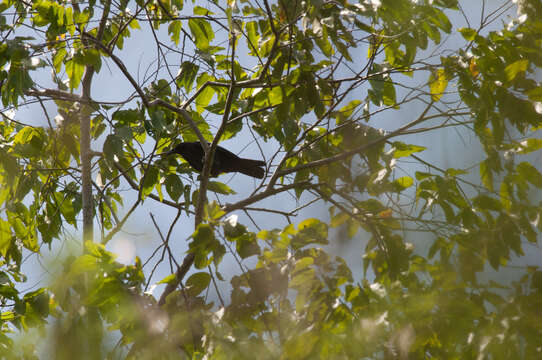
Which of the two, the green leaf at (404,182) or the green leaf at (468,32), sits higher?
the green leaf at (468,32)

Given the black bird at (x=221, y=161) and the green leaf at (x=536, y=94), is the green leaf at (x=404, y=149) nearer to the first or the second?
the green leaf at (x=536, y=94)

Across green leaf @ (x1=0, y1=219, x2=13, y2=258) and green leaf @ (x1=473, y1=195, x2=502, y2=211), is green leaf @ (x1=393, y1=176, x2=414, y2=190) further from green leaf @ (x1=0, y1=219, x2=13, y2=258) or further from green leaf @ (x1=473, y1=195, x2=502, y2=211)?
green leaf @ (x1=0, y1=219, x2=13, y2=258)

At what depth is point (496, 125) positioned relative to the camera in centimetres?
132

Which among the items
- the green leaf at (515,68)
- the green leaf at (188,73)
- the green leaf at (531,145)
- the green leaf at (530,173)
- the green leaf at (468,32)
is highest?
the green leaf at (188,73)

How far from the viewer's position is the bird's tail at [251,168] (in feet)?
7.83

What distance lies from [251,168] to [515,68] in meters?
1.43

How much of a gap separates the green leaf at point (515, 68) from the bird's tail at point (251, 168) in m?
1.32

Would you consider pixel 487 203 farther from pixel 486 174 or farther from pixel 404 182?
pixel 404 182

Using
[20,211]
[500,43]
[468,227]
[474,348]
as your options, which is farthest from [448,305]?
[20,211]

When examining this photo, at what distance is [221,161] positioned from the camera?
2.43 metres

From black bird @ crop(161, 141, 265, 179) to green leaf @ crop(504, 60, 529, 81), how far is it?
1.27 m

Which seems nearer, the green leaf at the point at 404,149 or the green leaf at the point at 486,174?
the green leaf at the point at 486,174

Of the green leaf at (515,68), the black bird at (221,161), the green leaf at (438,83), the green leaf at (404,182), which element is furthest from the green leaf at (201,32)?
the green leaf at (515,68)

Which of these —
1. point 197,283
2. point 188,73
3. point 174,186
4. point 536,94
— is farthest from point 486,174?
point 188,73
